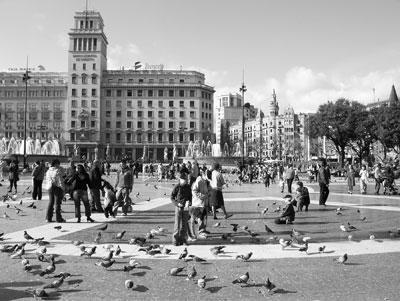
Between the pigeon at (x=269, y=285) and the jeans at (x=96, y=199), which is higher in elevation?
the jeans at (x=96, y=199)

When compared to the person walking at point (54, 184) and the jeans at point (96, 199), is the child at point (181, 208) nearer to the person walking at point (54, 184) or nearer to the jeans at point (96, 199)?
the person walking at point (54, 184)

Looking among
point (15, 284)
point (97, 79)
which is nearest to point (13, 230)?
point (15, 284)

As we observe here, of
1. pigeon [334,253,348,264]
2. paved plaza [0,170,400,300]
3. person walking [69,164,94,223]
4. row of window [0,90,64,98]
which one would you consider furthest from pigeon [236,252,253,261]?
row of window [0,90,64,98]

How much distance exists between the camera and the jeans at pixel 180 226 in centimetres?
975

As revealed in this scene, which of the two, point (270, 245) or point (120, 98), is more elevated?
point (120, 98)

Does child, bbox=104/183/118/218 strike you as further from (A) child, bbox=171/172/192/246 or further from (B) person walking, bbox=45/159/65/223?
(A) child, bbox=171/172/192/246

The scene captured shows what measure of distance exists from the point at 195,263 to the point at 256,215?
745cm

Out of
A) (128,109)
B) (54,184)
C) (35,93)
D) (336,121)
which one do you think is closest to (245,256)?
Answer: (54,184)

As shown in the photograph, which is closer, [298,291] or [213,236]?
[298,291]

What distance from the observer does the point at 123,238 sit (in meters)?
10.5

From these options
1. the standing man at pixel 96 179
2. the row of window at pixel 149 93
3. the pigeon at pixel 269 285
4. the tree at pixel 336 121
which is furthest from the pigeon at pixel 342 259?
the row of window at pixel 149 93

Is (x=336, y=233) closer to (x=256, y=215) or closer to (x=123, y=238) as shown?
(x=256, y=215)

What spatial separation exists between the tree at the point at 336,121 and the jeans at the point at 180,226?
203 feet

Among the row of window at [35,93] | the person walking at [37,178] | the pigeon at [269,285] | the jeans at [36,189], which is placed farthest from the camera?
the row of window at [35,93]
